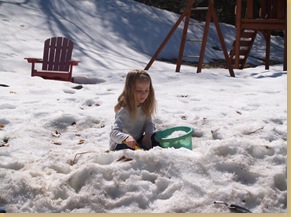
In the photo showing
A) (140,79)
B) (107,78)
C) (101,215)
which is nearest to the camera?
(101,215)

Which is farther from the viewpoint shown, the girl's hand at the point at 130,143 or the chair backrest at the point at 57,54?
the chair backrest at the point at 57,54

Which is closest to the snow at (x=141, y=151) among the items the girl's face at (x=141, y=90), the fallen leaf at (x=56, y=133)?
the fallen leaf at (x=56, y=133)

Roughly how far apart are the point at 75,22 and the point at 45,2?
1481mm

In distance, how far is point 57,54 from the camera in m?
9.01

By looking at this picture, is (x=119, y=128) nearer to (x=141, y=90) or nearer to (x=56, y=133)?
(x=141, y=90)

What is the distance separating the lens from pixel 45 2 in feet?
46.9

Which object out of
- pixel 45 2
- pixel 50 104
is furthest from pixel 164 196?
pixel 45 2

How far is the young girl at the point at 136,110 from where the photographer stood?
13.3 feet

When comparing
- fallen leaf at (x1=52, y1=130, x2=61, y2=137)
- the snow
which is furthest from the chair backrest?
fallen leaf at (x1=52, y1=130, x2=61, y2=137)

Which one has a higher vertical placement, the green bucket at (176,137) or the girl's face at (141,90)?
the girl's face at (141,90)

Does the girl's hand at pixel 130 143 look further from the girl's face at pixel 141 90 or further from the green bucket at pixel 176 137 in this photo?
the girl's face at pixel 141 90

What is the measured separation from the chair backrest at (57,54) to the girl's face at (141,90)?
196 inches

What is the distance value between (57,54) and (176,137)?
18.4 ft

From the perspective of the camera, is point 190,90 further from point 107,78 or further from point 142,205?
point 142,205
